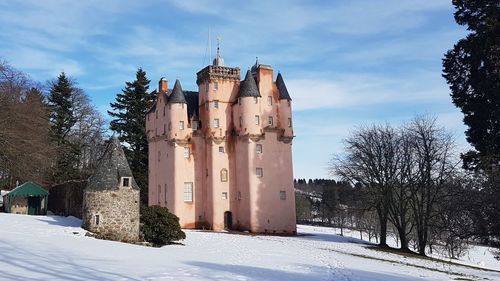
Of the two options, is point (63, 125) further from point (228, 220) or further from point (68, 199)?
point (228, 220)

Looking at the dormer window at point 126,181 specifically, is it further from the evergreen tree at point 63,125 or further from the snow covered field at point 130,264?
the evergreen tree at point 63,125

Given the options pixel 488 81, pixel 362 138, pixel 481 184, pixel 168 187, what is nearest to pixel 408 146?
pixel 362 138

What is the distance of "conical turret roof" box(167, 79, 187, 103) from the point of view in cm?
4703

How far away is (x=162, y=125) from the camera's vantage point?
160 feet

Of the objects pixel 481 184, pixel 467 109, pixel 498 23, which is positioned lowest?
pixel 481 184

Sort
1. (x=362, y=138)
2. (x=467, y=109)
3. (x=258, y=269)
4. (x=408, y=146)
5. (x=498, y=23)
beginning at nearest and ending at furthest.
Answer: (x=258, y=269) < (x=498, y=23) < (x=467, y=109) < (x=408, y=146) < (x=362, y=138)

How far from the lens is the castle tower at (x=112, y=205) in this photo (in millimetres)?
26312

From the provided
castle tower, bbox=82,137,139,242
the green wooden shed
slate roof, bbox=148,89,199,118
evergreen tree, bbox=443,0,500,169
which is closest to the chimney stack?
slate roof, bbox=148,89,199,118

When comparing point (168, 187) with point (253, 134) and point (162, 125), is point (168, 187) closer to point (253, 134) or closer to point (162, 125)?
point (162, 125)

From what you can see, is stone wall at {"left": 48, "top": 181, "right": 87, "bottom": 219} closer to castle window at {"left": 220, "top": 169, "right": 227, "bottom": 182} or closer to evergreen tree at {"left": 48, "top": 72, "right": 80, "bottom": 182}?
evergreen tree at {"left": 48, "top": 72, "right": 80, "bottom": 182}

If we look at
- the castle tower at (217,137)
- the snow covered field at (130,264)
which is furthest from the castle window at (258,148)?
the snow covered field at (130,264)

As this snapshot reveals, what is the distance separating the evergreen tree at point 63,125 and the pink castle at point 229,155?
36.5 ft

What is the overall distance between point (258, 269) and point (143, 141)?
40.4m

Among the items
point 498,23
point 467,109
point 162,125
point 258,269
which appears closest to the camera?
point 258,269
